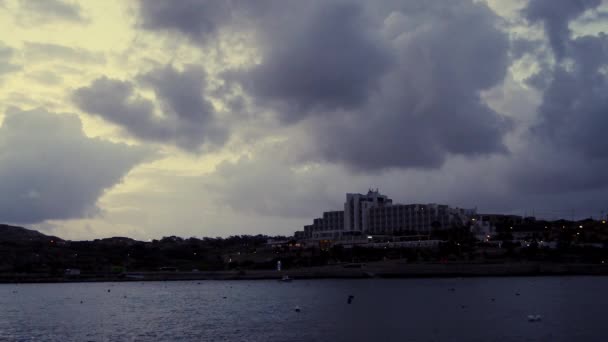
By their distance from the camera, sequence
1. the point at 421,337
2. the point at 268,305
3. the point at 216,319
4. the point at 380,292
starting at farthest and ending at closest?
A: the point at 380,292 → the point at 268,305 → the point at 216,319 → the point at 421,337

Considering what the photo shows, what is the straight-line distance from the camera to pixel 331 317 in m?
94.3

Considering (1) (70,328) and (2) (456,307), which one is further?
(2) (456,307)

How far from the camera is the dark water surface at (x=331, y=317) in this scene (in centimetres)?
7438

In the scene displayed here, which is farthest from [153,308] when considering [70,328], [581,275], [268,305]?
[581,275]

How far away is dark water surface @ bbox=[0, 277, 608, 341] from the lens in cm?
7438

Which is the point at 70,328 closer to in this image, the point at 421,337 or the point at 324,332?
the point at 324,332

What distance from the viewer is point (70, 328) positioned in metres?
88.1

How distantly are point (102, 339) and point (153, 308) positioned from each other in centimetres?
4175

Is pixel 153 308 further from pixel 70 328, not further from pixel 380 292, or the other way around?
pixel 380 292

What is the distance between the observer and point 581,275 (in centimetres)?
19638

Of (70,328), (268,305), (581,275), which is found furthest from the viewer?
(581,275)

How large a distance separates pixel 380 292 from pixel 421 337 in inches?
2860

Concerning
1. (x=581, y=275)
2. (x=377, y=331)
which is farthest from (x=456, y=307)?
(x=581, y=275)

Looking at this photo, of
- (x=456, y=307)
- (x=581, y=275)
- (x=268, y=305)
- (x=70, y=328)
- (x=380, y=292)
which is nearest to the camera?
(x=70, y=328)
